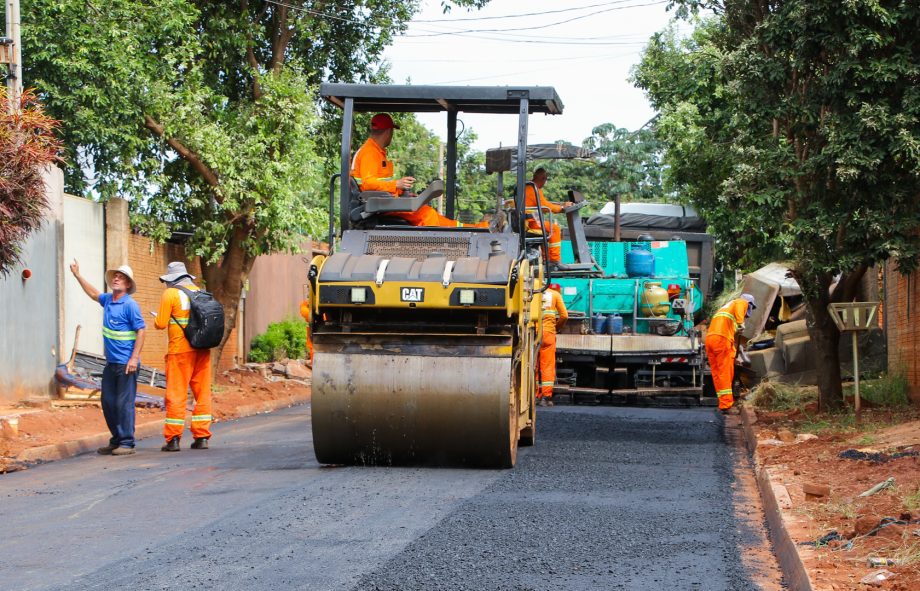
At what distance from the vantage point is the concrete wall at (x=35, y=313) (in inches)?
542

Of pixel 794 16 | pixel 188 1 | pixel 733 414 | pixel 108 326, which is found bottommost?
pixel 733 414

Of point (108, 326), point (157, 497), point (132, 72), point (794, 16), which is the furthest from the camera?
point (132, 72)

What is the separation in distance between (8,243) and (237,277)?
749cm

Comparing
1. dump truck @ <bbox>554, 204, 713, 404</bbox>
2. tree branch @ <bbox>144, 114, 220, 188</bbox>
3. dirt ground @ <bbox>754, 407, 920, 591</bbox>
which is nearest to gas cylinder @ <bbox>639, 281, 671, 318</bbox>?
dump truck @ <bbox>554, 204, 713, 404</bbox>

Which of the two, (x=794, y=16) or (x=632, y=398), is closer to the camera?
(x=794, y=16)

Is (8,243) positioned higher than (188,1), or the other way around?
(188,1)

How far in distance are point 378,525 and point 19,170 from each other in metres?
5.74

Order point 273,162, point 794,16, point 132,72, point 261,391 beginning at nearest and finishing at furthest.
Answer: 1. point 794,16
2. point 132,72
3. point 273,162
4. point 261,391

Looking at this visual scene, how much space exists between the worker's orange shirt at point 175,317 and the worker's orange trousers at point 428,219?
2.13 metres

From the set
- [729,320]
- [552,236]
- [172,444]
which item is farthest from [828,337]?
[172,444]

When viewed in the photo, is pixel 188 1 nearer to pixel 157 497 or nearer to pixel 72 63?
pixel 72 63

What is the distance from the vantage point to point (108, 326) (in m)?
10.6

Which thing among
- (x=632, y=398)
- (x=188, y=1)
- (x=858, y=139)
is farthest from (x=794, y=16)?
(x=188, y=1)

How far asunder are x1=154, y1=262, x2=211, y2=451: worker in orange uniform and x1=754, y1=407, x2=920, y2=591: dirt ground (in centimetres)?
A: 475
